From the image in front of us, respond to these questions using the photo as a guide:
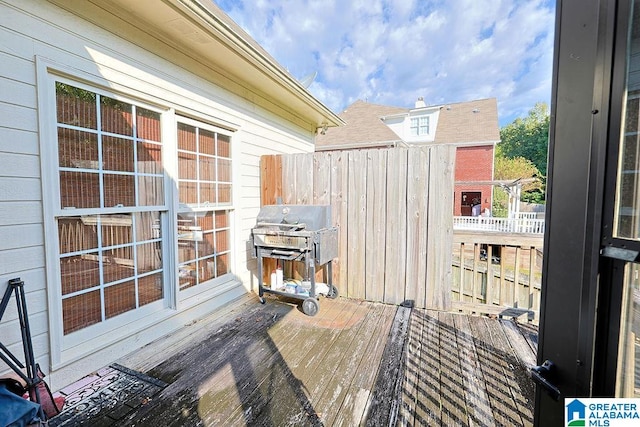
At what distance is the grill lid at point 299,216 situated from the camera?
3.26 metres

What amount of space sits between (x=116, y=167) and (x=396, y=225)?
289 cm

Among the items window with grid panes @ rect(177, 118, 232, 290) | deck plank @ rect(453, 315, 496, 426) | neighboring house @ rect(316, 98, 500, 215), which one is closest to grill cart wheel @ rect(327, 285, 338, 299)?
window with grid panes @ rect(177, 118, 232, 290)

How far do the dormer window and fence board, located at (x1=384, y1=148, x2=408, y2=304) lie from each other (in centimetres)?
1067

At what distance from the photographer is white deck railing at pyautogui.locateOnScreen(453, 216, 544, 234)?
9.23 meters

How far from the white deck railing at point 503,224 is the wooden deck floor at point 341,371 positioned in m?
6.98

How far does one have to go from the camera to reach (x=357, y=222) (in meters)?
3.66

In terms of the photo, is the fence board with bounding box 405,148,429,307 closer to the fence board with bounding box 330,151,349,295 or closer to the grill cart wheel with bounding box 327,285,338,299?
the fence board with bounding box 330,151,349,295

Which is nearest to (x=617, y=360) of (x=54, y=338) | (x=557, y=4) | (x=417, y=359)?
(x=557, y=4)

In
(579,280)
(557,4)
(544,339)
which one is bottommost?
(544,339)

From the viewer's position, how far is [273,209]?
3.54m

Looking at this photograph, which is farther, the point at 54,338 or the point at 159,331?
the point at 159,331

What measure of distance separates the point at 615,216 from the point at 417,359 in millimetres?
2095

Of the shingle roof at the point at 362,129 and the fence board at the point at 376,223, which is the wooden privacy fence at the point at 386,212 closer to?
the fence board at the point at 376,223

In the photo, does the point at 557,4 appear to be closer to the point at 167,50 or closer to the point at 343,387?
the point at 343,387
